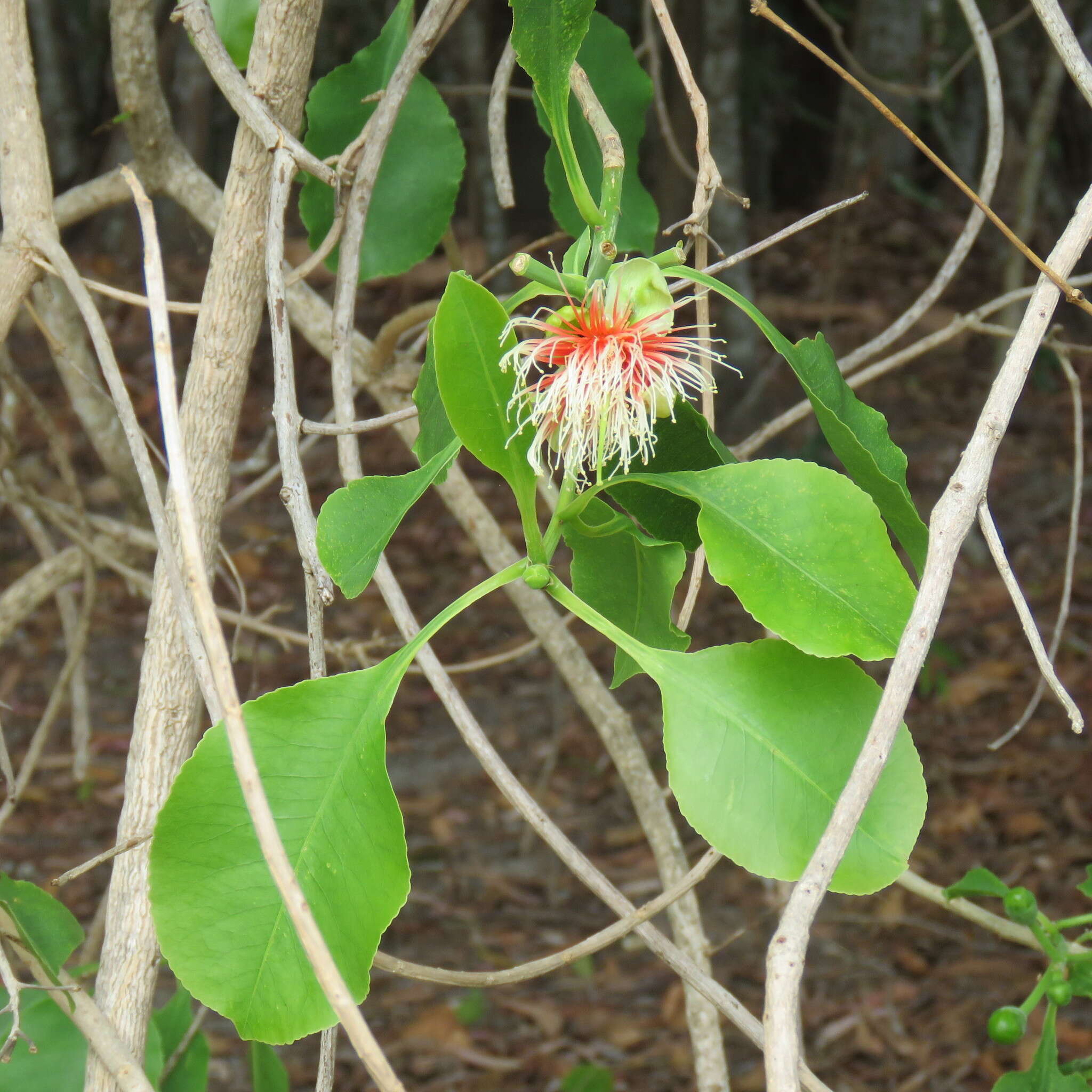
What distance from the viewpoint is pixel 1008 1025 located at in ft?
3.21

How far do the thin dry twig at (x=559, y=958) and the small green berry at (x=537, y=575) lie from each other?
0.18 m

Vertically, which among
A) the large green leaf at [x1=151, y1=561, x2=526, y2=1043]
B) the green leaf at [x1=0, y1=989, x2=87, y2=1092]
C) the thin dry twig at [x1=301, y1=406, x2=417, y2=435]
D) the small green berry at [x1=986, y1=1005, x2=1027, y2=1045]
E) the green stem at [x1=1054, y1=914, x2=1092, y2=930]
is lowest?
the small green berry at [x1=986, y1=1005, x2=1027, y2=1045]

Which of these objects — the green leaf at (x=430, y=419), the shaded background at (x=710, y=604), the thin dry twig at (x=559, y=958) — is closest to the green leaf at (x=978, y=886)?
the shaded background at (x=710, y=604)

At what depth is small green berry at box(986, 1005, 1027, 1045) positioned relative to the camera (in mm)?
964

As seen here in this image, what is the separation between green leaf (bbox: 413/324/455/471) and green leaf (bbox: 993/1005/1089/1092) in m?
0.66

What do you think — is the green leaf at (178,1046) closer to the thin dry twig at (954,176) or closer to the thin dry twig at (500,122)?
the thin dry twig at (500,122)

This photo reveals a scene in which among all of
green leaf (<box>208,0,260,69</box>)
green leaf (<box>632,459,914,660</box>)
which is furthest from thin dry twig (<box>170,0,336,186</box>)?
green leaf (<box>632,459,914,660</box>)

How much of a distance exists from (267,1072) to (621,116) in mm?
843

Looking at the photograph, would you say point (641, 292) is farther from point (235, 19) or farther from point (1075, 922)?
point (1075, 922)

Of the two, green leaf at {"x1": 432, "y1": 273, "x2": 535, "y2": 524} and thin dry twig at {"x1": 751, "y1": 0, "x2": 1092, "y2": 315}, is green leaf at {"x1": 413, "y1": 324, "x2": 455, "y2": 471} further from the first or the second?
thin dry twig at {"x1": 751, "y1": 0, "x2": 1092, "y2": 315}

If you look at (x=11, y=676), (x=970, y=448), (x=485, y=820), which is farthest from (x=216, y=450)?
(x=11, y=676)

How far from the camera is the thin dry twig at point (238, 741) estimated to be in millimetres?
346

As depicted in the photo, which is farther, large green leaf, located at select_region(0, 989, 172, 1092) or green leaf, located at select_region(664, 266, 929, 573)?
large green leaf, located at select_region(0, 989, 172, 1092)

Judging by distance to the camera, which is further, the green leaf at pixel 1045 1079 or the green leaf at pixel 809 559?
the green leaf at pixel 1045 1079
